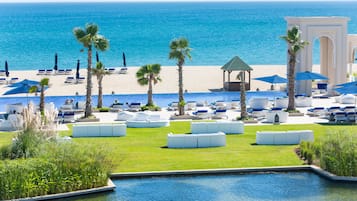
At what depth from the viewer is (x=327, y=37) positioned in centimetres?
5297

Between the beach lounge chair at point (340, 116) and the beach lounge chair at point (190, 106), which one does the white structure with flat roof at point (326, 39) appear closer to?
the beach lounge chair at point (190, 106)

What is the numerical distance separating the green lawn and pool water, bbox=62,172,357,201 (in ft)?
3.27

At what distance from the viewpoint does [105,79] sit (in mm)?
62469

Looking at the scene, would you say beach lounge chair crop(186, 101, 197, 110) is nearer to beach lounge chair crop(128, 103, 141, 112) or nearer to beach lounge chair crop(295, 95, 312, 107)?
beach lounge chair crop(128, 103, 141, 112)

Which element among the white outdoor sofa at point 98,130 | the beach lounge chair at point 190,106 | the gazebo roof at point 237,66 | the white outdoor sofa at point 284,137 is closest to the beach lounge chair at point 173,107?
the beach lounge chair at point 190,106

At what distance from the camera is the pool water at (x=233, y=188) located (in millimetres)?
26719

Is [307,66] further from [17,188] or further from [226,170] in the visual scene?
[17,188]

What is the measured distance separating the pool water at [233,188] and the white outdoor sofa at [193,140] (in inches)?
161

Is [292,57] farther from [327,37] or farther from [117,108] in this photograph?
[117,108]

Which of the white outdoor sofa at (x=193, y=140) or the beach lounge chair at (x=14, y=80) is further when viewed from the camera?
the beach lounge chair at (x=14, y=80)

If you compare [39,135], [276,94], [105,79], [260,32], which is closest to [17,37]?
[260,32]

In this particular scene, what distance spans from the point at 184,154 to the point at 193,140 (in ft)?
4.45

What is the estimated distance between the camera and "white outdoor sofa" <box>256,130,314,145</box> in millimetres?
33719

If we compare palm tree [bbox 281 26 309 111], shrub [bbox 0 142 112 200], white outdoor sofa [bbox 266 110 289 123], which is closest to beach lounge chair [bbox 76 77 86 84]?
palm tree [bbox 281 26 309 111]
